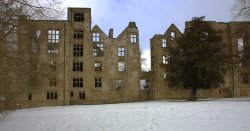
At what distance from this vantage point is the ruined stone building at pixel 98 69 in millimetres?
59406

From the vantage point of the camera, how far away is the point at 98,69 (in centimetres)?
6244

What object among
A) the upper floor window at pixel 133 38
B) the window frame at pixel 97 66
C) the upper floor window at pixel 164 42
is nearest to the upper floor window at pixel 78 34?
the window frame at pixel 97 66

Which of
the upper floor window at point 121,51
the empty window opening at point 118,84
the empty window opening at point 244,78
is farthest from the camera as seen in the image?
the empty window opening at point 244,78

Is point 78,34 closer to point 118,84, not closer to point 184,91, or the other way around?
point 118,84

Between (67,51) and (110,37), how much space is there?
386 inches

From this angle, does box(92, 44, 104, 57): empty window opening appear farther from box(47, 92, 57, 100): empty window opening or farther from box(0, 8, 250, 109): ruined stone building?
box(47, 92, 57, 100): empty window opening

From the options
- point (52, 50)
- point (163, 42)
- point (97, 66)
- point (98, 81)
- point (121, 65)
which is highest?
point (163, 42)

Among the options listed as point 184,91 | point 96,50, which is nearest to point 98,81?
point 96,50

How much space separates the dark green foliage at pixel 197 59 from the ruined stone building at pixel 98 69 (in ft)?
46.0

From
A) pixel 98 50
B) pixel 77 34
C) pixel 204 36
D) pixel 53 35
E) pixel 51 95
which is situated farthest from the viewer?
pixel 98 50

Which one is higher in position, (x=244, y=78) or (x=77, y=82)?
(x=244, y=78)

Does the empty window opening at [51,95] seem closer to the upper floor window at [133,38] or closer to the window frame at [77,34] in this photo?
the window frame at [77,34]

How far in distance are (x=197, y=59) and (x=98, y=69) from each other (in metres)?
22.4

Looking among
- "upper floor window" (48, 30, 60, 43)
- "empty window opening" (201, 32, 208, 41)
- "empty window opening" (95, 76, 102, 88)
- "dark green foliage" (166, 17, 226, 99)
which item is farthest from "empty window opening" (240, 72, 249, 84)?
"upper floor window" (48, 30, 60, 43)
